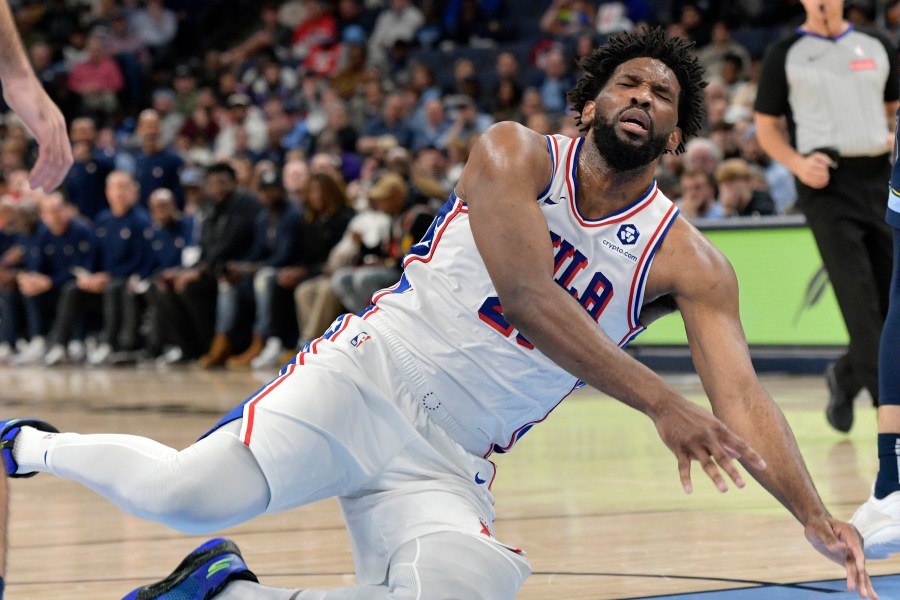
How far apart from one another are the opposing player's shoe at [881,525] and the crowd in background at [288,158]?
722 centimetres

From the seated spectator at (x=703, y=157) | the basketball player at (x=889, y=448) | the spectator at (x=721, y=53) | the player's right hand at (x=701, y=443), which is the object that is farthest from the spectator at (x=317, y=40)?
the player's right hand at (x=701, y=443)

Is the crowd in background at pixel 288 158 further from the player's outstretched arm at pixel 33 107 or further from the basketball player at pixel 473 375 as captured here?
the player's outstretched arm at pixel 33 107

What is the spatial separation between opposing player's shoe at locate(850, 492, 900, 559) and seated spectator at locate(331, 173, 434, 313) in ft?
25.7

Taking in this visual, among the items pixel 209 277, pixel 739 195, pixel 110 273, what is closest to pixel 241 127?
pixel 110 273

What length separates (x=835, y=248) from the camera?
6.46 m

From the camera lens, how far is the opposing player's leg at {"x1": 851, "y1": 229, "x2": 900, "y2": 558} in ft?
12.8

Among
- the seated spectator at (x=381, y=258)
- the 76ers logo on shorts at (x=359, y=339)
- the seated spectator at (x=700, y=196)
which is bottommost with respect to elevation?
the seated spectator at (x=381, y=258)

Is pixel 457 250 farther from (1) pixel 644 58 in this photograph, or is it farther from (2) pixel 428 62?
(2) pixel 428 62

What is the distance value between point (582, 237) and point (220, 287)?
1076 cm

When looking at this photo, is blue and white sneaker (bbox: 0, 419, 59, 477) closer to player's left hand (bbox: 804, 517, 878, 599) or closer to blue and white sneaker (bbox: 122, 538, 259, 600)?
blue and white sneaker (bbox: 122, 538, 259, 600)

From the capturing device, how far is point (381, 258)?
12.2 m

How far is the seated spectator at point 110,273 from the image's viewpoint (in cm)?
1506

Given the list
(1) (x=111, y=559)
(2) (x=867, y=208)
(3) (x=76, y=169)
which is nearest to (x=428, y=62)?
(3) (x=76, y=169)

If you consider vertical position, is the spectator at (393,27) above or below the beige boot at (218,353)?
above
